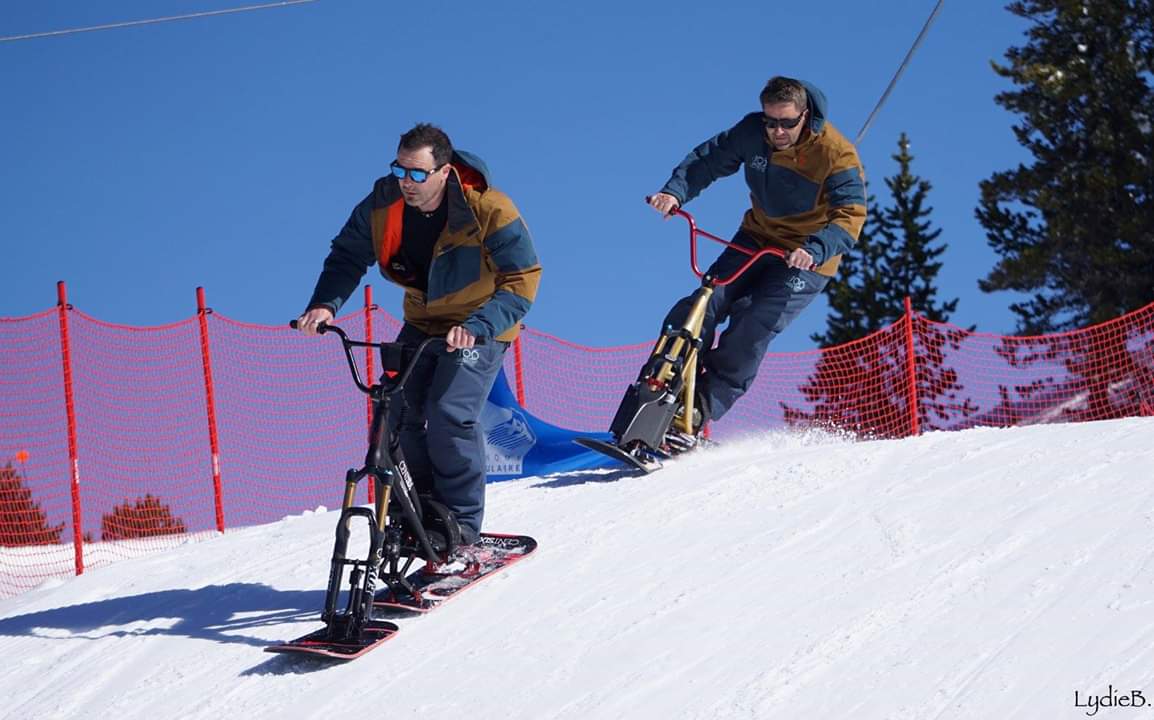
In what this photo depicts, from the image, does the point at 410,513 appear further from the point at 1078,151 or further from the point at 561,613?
the point at 1078,151

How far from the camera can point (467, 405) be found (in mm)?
5570

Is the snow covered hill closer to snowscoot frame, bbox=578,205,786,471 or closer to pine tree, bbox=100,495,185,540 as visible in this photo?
snowscoot frame, bbox=578,205,786,471

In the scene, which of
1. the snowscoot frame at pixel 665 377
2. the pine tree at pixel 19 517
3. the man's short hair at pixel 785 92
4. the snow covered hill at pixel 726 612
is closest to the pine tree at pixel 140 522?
the pine tree at pixel 19 517

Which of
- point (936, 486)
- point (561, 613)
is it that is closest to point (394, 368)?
point (561, 613)

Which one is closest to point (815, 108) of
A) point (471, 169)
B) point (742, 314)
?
point (742, 314)

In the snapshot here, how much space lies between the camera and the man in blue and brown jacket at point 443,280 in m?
5.36

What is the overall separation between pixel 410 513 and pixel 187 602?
1666mm

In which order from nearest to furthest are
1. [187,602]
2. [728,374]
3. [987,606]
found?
1. [987,606]
2. [187,602]
3. [728,374]

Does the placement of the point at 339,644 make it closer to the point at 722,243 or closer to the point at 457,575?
the point at 457,575

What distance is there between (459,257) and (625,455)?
259 cm

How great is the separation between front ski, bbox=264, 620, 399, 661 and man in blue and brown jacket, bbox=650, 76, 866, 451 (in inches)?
111

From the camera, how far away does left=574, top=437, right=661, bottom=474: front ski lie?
7.75 m

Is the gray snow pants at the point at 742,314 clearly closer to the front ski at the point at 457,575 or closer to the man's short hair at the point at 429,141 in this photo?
the front ski at the point at 457,575

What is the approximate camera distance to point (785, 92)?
713 centimetres
